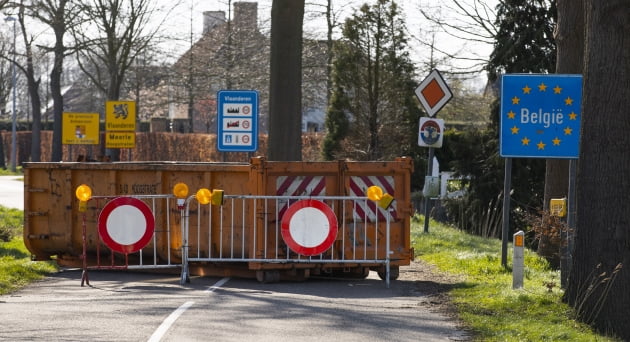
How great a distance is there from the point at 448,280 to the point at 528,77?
2.96 meters

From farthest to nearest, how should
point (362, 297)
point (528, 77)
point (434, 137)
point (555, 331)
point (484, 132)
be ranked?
point (484, 132) → point (434, 137) → point (528, 77) → point (362, 297) → point (555, 331)

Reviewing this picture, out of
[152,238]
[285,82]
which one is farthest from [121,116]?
[152,238]

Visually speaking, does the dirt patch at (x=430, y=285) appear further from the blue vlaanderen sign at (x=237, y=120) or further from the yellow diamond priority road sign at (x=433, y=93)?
the blue vlaanderen sign at (x=237, y=120)

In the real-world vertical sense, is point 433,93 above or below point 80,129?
above

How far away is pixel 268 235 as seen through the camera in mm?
13961

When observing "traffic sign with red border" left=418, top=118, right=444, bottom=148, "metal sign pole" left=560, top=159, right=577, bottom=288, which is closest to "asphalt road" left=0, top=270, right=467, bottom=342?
"metal sign pole" left=560, top=159, right=577, bottom=288

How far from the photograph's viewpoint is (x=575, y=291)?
10.4m

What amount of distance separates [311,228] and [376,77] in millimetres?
20027

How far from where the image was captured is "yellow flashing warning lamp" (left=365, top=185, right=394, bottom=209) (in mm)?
13266

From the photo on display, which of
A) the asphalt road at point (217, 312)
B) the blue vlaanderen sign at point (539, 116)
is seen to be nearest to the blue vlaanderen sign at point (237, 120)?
the asphalt road at point (217, 312)

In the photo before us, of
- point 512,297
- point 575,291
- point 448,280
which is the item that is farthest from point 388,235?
point 575,291

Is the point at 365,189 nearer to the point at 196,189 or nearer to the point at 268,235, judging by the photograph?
the point at 268,235

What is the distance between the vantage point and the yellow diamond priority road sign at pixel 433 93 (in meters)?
20.4

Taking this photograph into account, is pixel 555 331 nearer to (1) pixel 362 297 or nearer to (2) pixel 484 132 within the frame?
(1) pixel 362 297
